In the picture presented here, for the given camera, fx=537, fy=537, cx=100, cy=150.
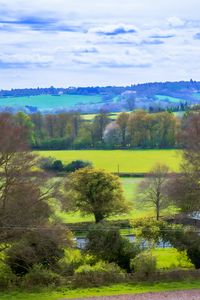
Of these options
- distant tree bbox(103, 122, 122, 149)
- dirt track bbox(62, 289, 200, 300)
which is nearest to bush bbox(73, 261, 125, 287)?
dirt track bbox(62, 289, 200, 300)

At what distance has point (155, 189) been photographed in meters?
45.9

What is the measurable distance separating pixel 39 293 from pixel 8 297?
4.76ft

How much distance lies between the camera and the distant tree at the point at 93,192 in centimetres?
4022

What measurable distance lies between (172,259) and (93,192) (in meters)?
10.3

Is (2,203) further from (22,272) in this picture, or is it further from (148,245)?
(148,245)

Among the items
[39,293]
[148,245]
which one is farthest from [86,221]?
[39,293]

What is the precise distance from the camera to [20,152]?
86.3 ft

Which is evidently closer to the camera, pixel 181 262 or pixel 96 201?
pixel 181 262

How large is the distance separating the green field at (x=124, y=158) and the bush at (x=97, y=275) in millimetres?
41630

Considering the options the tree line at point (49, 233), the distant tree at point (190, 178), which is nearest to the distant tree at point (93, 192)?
the tree line at point (49, 233)

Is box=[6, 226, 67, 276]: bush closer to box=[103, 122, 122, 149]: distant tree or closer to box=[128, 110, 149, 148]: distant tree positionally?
box=[128, 110, 149, 148]: distant tree

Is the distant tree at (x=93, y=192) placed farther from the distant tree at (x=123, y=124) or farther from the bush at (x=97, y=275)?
the distant tree at (x=123, y=124)

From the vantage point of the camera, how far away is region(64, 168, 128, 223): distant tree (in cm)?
4022

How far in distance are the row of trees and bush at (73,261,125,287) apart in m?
68.2
